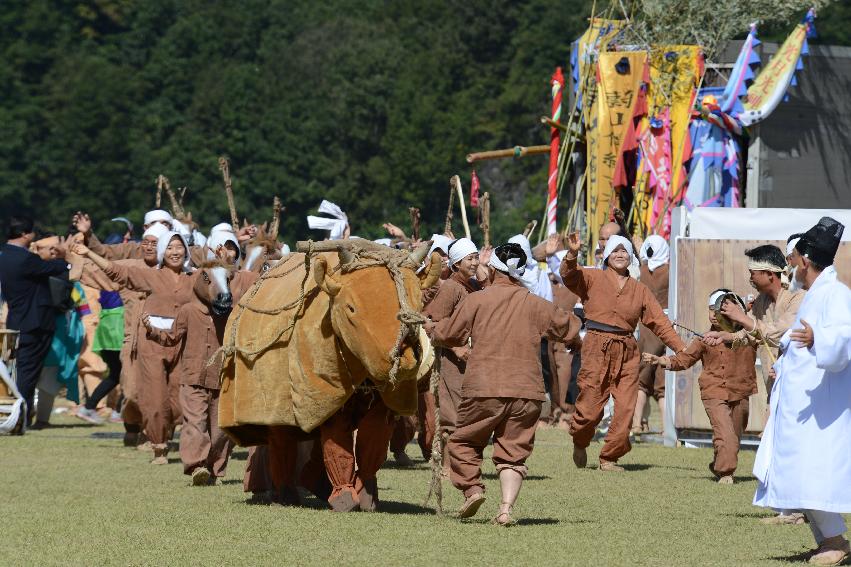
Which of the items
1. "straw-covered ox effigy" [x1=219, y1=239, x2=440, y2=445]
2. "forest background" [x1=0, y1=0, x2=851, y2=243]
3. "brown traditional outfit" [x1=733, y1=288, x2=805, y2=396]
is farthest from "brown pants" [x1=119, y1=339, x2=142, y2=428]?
Result: "forest background" [x1=0, y1=0, x2=851, y2=243]

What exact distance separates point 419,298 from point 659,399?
790 centimetres

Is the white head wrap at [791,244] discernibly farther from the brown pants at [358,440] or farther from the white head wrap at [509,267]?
the brown pants at [358,440]

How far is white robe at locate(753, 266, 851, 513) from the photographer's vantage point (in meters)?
9.37

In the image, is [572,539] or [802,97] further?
[802,97]

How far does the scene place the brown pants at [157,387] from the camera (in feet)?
47.9

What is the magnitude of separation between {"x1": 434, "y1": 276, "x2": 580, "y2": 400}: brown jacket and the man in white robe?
1.74 m

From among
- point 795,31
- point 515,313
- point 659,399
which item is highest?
point 795,31

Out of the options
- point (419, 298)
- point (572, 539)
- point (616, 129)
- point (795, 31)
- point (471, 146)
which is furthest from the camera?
point (471, 146)

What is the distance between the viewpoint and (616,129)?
24047mm

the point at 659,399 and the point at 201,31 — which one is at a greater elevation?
the point at 201,31

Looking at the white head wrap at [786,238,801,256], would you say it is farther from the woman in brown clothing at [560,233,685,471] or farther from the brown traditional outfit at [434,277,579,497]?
the woman in brown clothing at [560,233,685,471]

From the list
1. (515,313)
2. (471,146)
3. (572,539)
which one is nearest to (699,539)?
(572,539)

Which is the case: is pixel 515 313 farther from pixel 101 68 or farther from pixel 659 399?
pixel 101 68

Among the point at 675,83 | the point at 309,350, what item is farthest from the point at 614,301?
the point at 675,83
